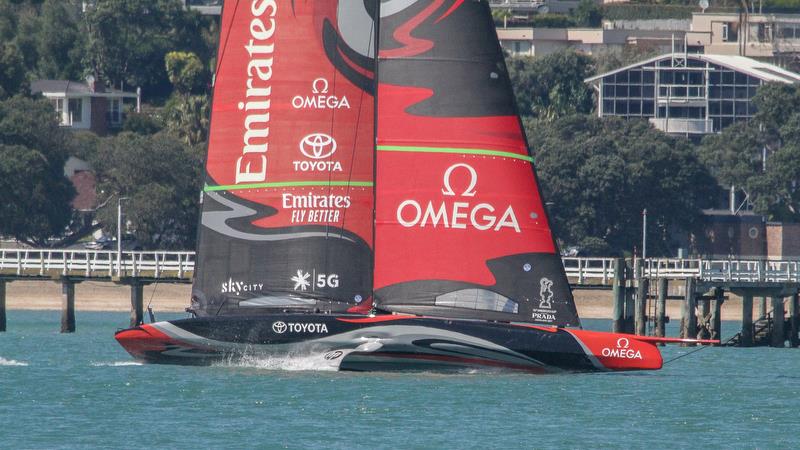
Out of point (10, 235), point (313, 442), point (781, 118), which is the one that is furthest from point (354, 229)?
point (781, 118)

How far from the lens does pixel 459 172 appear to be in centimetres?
4025

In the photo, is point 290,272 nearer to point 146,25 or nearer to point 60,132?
point 60,132

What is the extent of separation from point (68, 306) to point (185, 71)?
62.6 meters

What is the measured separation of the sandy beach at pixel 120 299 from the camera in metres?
86.2

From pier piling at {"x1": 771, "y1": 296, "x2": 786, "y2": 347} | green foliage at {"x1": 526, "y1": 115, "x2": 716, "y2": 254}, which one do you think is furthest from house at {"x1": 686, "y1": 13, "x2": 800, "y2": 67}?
pier piling at {"x1": 771, "y1": 296, "x2": 786, "y2": 347}

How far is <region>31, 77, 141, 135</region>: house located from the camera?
121m

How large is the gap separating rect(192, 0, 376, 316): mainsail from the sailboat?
3 cm

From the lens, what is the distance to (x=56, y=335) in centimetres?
6300

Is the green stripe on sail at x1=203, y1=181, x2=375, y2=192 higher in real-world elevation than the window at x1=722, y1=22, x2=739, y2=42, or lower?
lower

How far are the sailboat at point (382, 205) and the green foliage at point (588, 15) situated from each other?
120m

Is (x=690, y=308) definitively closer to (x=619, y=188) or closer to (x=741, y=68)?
(x=619, y=188)

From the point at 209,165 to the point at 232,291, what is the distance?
2738mm

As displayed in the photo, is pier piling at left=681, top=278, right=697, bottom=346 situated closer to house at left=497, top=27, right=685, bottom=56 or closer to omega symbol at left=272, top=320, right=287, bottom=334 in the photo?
omega symbol at left=272, top=320, right=287, bottom=334

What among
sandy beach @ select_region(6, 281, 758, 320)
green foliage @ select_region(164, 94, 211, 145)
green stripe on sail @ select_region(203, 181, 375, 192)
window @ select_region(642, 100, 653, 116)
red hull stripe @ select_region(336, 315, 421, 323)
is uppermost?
window @ select_region(642, 100, 653, 116)
